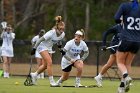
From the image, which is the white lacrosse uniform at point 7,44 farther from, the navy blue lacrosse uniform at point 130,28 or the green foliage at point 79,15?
the green foliage at point 79,15

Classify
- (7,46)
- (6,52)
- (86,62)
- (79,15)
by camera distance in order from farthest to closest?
(79,15) → (86,62) → (7,46) → (6,52)

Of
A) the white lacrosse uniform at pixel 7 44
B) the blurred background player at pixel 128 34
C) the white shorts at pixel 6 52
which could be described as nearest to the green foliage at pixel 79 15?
the white lacrosse uniform at pixel 7 44

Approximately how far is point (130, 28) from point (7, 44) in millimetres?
13298

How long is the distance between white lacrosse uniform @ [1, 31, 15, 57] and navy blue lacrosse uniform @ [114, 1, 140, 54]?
12564mm

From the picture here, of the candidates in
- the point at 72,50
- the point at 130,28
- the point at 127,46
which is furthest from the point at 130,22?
the point at 72,50

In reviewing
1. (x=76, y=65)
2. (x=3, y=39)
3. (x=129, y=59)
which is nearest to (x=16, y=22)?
(x=3, y=39)

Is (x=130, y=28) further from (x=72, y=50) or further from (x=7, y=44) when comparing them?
(x=7, y=44)

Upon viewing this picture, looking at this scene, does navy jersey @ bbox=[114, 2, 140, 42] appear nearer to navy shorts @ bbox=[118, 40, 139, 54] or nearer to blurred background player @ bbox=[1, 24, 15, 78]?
navy shorts @ bbox=[118, 40, 139, 54]

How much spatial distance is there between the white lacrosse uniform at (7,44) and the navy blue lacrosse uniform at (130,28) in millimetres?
12564

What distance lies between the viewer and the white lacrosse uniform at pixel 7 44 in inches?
1135

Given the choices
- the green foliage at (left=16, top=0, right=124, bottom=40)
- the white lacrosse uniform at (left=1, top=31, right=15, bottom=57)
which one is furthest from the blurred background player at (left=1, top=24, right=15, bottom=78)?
the green foliage at (left=16, top=0, right=124, bottom=40)

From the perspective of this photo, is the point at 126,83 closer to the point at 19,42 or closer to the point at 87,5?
the point at 19,42

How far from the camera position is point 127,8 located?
1652cm

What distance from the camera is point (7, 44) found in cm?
2936
